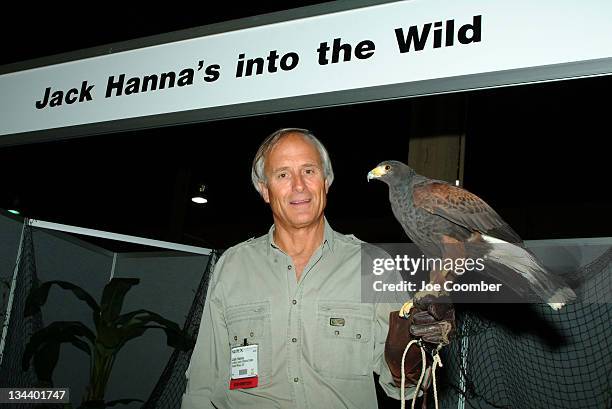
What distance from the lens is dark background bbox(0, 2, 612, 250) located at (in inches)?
94.5

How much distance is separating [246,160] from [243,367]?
4290 millimetres

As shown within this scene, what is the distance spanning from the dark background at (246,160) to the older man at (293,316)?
13.3 inches

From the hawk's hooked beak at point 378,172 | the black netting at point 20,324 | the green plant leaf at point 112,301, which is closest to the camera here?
the hawk's hooked beak at point 378,172

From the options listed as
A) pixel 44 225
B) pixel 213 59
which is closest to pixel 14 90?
pixel 213 59

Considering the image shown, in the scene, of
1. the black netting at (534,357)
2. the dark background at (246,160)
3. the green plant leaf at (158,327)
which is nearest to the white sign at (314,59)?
the dark background at (246,160)

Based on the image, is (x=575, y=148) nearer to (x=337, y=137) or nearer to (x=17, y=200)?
(x=337, y=137)

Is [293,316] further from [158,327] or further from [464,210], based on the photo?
[158,327]

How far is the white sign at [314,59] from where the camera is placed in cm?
109

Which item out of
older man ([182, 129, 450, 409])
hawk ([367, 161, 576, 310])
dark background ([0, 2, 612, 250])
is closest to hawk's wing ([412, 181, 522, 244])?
hawk ([367, 161, 576, 310])

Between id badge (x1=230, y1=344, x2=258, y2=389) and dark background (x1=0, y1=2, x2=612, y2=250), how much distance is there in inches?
29.7

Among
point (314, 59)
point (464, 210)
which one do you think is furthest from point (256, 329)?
point (314, 59)

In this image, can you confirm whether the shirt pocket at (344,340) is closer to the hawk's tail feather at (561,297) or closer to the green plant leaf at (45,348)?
the hawk's tail feather at (561,297)

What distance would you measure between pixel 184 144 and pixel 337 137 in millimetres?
1623

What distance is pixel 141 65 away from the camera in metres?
1.56
